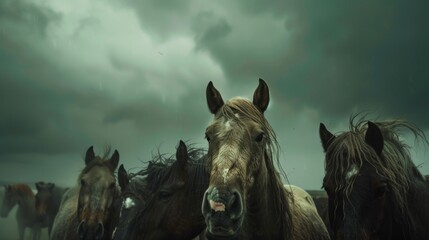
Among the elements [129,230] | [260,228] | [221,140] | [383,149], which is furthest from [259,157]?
[129,230]

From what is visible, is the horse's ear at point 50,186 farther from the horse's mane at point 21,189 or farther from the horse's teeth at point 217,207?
the horse's teeth at point 217,207

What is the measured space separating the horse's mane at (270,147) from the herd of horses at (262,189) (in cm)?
1

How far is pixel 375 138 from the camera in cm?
402

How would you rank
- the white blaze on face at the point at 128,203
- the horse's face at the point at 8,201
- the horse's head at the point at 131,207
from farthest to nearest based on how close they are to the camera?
the horse's face at the point at 8,201
the white blaze on face at the point at 128,203
the horse's head at the point at 131,207

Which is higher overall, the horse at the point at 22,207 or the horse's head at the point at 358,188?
the horse at the point at 22,207

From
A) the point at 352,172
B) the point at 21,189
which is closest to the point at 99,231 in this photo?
the point at 352,172

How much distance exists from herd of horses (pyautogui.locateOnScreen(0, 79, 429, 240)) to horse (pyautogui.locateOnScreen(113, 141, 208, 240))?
1cm

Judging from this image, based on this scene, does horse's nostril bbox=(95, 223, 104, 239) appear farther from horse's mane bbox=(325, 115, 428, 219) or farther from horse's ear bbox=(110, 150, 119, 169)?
horse's mane bbox=(325, 115, 428, 219)

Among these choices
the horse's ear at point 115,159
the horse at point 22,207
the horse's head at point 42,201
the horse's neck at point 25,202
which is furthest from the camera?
the horse's neck at point 25,202

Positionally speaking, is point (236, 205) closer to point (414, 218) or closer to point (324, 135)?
point (414, 218)

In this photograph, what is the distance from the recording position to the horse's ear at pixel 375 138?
4.00m

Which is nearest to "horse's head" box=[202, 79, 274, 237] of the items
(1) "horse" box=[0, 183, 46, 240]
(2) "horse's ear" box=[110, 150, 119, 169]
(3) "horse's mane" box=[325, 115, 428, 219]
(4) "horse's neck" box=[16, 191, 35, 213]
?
(3) "horse's mane" box=[325, 115, 428, 219]

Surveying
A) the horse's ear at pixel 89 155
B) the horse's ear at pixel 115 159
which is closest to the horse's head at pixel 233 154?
the horse's ear at pixel 115 159

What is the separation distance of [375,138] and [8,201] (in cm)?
2041
